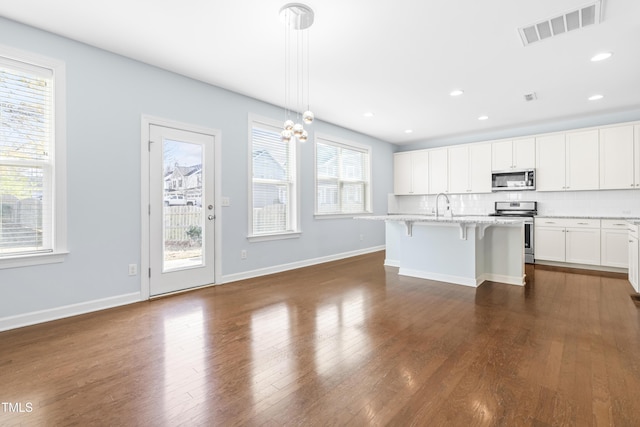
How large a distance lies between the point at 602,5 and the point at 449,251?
2.89m

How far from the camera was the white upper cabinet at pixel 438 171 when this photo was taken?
23.6ft

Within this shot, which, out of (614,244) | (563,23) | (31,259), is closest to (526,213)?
(614,244)

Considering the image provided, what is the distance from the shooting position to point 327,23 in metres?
2.82

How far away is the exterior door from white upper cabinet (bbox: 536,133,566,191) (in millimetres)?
5928

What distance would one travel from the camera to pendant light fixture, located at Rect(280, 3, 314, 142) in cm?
263

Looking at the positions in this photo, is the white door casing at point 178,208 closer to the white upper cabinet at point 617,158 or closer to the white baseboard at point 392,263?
the white baseboard at point 392,263

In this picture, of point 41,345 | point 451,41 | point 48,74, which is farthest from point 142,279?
point 451,41

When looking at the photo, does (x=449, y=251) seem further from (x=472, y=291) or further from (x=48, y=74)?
(x=48, y=74)

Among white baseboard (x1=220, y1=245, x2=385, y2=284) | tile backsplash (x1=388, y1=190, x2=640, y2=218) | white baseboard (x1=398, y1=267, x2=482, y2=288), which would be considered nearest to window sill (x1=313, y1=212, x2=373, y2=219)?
white baseboard (x1=220, y1=245, x2=385, y2=284)

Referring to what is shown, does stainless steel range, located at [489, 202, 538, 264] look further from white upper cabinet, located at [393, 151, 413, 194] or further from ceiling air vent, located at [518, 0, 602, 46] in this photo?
ceiling air vent, located at [518, 0, 602, 46]

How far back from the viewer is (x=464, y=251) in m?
4.18

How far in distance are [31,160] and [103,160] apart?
1.86 ft

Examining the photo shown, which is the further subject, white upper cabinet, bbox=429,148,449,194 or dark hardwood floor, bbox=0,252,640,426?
white upper cabinet, bbox=429,148,449,194

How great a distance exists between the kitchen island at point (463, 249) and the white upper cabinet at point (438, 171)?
295 centimetres
